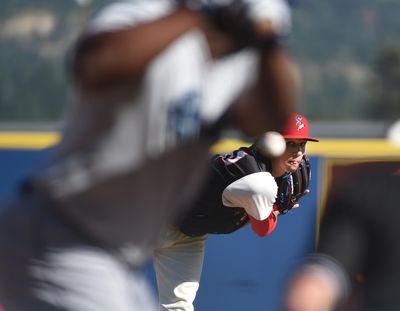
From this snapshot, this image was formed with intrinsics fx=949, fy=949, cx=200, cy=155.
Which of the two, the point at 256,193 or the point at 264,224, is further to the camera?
the point at 264,224

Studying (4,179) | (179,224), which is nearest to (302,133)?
(179,224)

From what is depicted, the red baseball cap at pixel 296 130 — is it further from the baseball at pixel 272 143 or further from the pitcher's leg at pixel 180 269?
the pitcher's leg at pixel 180 269

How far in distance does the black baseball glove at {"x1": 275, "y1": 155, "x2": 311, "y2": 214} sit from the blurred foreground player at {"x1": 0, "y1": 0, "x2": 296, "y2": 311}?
2505 millimetres

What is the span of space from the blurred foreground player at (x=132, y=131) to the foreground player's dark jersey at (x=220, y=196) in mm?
2236

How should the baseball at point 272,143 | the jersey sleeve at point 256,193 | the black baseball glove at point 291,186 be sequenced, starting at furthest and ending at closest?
the black baseball glove at point 291,186
the jersey sleeve at point 256,193
the baseball at point 272,143

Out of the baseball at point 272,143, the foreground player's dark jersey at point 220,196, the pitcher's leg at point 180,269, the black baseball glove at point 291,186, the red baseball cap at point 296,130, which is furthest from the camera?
the pitcher's leg at point 180,269

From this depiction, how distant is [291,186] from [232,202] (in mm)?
453

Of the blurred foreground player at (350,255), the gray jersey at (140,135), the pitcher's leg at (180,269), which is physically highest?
the gray jersey at (140,135)

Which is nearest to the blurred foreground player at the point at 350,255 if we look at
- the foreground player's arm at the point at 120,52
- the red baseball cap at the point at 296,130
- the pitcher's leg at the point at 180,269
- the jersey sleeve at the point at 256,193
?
the foreground player's arm at the point at 120,52

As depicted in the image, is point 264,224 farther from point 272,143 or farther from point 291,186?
point 272,143

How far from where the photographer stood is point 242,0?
2508mm

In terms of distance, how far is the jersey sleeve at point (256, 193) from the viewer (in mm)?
4625

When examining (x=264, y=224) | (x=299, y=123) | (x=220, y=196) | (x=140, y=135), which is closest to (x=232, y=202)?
(x=220, y=196)

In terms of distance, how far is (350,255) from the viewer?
94.5 inches
